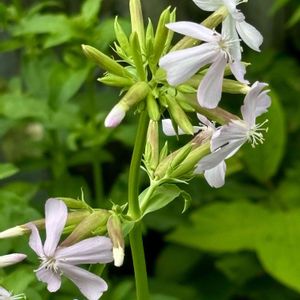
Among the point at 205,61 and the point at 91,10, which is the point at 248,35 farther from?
the point at 91,10

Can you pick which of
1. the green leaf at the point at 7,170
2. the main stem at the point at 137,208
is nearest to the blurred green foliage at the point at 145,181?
the green leaf at the point at 7,170

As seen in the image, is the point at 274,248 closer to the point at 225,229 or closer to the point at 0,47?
the point at 225,229

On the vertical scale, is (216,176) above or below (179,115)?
below

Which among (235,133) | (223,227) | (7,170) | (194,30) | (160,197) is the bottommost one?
(223,227)

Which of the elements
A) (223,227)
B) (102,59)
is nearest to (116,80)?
(102,59)

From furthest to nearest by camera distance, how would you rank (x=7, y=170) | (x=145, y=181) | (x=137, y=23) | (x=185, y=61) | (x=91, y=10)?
(x=145, y=181), (x=91, y=10), (x=7, y=170), (x=137, y=23), (x=185, y=61)

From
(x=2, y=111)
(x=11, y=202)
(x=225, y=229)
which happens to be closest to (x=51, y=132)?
(x=2, y=111)

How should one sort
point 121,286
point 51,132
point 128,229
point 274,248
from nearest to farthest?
point 128,229 → point 121,286 → point 274,248 → point 51,132

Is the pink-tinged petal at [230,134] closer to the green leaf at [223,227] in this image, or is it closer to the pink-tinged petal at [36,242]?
the pink-tinged petal at [36,242]
